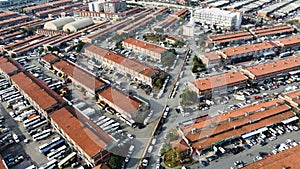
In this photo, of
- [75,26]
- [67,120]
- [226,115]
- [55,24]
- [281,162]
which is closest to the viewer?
[281,162]

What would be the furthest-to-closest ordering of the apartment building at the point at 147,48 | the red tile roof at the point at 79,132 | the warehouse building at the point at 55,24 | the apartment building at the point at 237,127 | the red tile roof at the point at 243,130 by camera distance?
1. the warehouse building at the point at 55,24
2. the apartment building at the point at 147,48
3. the apartment building at the point at 237,127
4. the red tile roof at the point at 243,130
5. the red tile roof at the point at 79,132

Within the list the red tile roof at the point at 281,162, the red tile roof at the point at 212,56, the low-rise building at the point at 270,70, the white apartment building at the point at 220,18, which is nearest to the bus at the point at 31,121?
the red tile roof at the point at 281,162

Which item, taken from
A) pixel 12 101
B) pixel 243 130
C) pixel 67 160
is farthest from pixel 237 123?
pixel 12 101

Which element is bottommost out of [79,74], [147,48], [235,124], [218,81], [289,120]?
[235,124]

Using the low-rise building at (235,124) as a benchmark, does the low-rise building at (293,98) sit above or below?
above

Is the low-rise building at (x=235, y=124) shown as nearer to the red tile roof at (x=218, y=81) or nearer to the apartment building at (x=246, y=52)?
the red tile roof at (x=218, y=81)

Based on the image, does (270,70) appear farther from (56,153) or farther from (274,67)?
(56,153)
